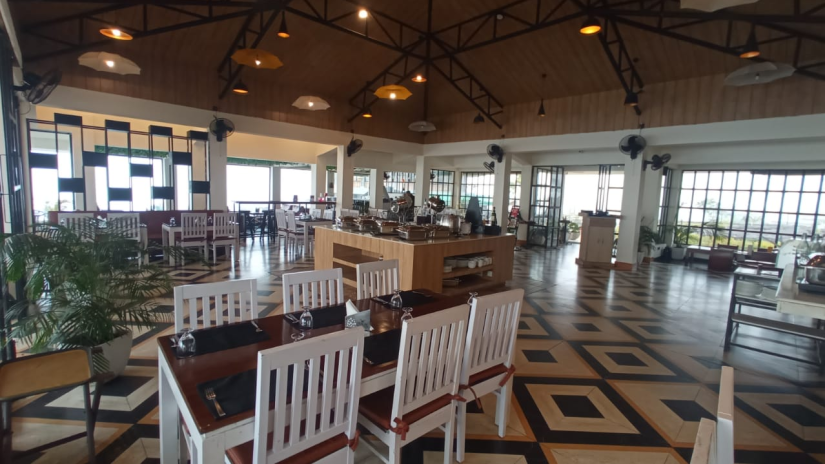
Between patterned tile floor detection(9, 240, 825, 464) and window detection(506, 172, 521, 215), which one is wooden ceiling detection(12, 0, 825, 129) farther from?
patterned tile floor detection(9, 240, 825, 464)

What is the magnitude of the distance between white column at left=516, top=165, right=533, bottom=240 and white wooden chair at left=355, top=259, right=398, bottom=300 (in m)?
9.44

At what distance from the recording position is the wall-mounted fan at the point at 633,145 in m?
7.91

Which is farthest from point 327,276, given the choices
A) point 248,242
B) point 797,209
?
point 797,209

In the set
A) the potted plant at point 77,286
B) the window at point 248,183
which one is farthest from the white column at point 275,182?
the potted plant at point 77,286

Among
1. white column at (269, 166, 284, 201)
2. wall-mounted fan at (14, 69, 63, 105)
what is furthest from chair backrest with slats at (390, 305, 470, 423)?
white column at (269, 166, 284, 201)

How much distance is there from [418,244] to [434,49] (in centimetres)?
634

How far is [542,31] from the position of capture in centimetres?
719

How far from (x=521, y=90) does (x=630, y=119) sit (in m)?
2.58

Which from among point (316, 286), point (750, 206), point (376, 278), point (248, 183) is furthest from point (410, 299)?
point (248, 183)

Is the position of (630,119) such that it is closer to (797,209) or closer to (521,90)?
(521,90)

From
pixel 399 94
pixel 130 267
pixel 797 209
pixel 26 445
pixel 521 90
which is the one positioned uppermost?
pixel 521 90

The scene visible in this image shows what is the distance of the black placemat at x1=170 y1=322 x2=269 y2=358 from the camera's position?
68.0 inches

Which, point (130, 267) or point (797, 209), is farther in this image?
point (797, 209)

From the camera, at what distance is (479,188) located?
48.6 feet
